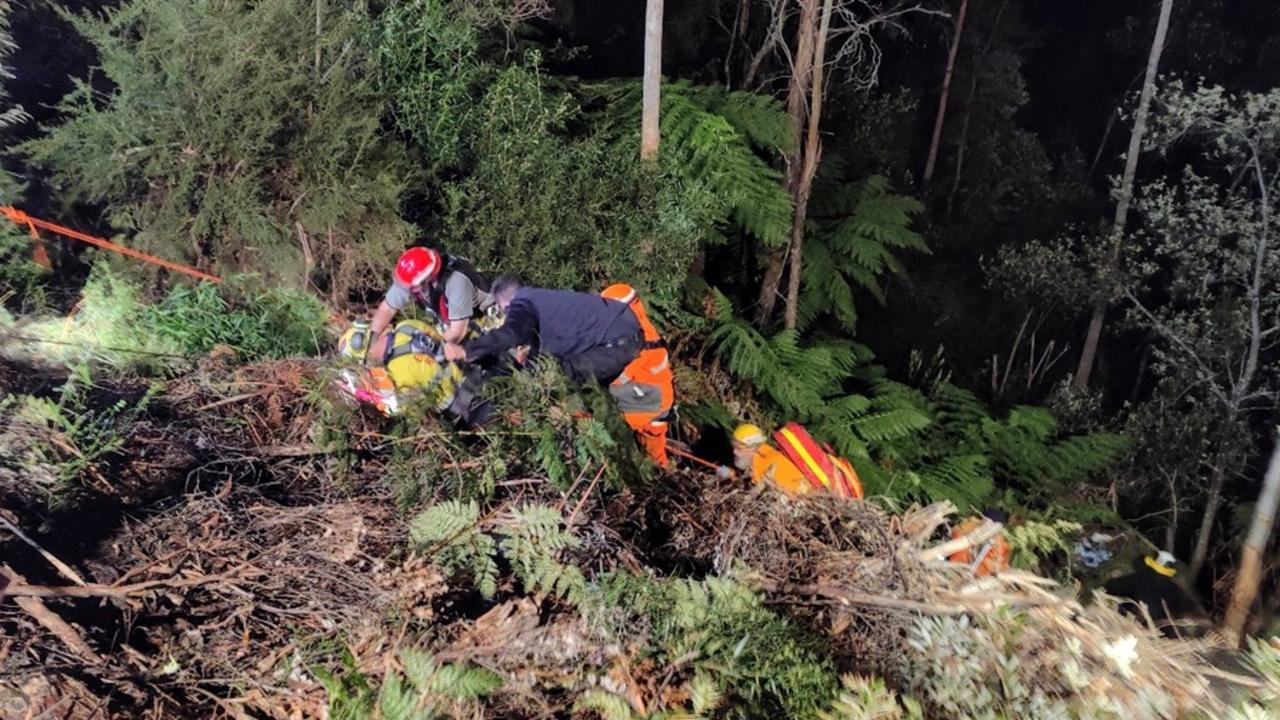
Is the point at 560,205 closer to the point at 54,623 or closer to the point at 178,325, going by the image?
the point at 178,325

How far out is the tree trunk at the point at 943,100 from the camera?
1878cm

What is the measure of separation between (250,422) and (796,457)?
296cm

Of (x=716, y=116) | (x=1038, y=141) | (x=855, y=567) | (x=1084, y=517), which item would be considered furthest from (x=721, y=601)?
(x=1038, y=141)

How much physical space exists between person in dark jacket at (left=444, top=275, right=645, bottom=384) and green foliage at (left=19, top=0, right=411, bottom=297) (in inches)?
63.1

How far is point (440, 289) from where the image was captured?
428 centimetres

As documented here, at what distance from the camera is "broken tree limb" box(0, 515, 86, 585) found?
2705 mm

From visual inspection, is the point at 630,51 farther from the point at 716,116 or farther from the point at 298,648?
the point at 298,648

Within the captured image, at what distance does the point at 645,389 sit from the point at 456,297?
4.32 ft

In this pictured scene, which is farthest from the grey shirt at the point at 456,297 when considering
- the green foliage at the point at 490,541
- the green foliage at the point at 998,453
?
the green foliage at the point at 998,453

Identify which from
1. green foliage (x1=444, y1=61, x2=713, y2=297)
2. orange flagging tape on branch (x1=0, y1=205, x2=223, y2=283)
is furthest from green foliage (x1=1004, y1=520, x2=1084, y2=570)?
orange flagging tape on branch (x1=0, y1=205, x2=223, y2=283)

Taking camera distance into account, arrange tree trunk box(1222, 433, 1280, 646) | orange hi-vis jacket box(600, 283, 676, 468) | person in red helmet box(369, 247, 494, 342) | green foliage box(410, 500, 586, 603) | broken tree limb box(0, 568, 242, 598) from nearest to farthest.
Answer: broken tree limb box(0, 568, 242, 598)
green foliage box(410, 500, 586, 603)
person in red helmet box(369, 247, 494, 342)
orange hi-vis jacket box(600, 283, 676, 468)
tree trunk box(1222, 433, 1280, 646)

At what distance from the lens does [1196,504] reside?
11938 millimetres

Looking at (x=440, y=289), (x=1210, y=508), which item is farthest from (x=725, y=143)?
(x=1210, y=508)

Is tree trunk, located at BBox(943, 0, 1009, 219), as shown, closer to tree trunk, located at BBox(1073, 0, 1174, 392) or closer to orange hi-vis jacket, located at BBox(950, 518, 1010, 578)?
tree trunk, located at BBox(1073, 0, 1174, 392)
